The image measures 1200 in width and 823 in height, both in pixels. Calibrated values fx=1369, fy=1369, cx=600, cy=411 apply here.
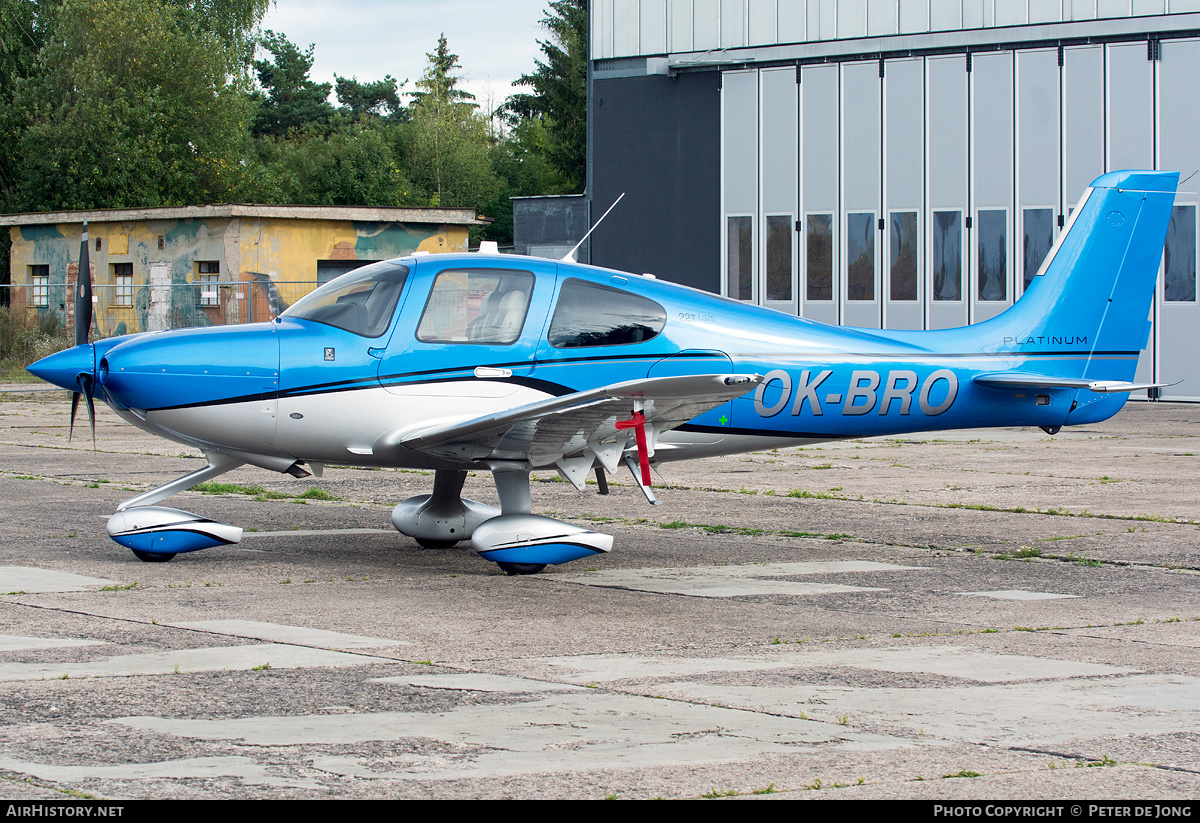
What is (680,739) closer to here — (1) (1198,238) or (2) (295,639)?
(2) (295,639)

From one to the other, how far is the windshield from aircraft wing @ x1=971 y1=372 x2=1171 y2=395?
15.0 feet

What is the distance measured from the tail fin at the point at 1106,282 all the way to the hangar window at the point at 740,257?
20.0m

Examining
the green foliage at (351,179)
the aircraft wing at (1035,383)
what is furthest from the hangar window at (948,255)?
the green foliage at (351,179)

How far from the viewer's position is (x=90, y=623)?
25.0 ft

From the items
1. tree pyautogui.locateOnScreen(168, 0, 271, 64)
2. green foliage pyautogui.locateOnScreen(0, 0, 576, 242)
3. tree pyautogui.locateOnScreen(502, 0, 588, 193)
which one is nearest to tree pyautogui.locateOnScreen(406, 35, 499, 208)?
tree pyautogui.locateOnScreen(502, 0, 588, 193)

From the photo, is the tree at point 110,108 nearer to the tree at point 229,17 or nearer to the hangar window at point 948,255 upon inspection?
the tree at point 229,17

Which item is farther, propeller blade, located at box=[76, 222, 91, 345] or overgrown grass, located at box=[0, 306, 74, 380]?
overgrown grass, located at box=[0, 306, 74, 380]

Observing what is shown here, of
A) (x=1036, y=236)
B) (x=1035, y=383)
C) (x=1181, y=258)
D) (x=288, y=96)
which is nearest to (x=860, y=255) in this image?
(x=1036, y=236)

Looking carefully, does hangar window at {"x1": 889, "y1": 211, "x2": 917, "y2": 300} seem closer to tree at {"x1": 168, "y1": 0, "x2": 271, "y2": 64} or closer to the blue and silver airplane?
the blue and silver airplane

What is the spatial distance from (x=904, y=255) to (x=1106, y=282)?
18.4 metres

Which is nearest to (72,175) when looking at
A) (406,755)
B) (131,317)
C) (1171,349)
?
(131,317)

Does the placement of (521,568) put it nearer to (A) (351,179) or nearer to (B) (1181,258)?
(B) (1181,258)

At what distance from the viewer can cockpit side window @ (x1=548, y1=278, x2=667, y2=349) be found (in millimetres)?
9766

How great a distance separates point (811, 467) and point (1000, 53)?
14.7m
